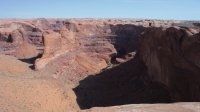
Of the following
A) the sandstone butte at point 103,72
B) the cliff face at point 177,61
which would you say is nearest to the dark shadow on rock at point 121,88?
the sandstone butte at point 103,72

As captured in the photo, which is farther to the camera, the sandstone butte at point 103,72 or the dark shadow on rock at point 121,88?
the dark shadow on rock at point 121,88

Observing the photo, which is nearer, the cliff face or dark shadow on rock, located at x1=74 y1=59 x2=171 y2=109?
the cliff face

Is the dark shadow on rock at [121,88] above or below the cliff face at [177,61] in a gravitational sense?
below

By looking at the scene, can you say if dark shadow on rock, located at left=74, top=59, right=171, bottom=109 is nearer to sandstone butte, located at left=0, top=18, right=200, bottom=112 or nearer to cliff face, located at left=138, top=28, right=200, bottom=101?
sandstone butte, located at left=0, top=18, right=200, bottom=112

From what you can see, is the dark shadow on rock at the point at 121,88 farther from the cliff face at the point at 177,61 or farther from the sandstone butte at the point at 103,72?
the cliff face at the point at 177,61

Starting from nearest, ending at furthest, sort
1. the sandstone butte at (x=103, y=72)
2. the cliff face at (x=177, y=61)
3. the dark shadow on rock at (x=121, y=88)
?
the cliff face at (x=177, y=61), the sandstone butte at (x=103, y=72), the dark shadow on rock at (x=121, y=88)

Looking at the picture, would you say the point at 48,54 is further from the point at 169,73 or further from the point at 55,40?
the point at 169,73

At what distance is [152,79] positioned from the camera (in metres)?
43.8

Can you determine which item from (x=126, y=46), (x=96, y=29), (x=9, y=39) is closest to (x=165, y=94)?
(x=126, y=46)

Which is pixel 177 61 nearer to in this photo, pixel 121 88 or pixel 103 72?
pixel 121 88

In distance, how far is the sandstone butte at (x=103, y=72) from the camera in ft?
109

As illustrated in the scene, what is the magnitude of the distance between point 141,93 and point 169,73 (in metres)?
6.88

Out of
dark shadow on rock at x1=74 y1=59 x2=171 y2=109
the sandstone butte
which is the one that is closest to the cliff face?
the sandstone butte

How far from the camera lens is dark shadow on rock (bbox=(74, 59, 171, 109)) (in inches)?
1642
